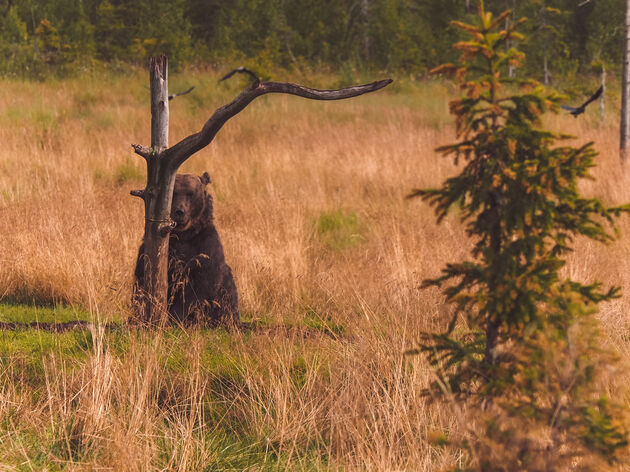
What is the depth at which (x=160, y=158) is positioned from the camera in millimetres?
4289

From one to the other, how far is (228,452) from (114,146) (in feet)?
30.6

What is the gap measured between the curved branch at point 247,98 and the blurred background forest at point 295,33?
18508 mm

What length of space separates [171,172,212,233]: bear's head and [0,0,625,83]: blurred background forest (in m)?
17.8

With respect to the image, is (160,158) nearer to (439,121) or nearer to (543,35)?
(439,121)

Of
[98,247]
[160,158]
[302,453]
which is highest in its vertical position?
[160,158]

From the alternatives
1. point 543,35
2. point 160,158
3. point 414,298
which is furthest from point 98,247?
point 543,35

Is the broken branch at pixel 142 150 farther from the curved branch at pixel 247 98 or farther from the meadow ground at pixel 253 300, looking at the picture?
the meadow ground at pixel 253 300

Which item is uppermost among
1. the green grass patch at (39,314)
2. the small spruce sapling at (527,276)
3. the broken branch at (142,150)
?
the broken branch at (142,150)

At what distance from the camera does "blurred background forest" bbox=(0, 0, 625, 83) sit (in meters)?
24.6

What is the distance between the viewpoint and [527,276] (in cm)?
211

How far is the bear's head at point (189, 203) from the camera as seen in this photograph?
465cm

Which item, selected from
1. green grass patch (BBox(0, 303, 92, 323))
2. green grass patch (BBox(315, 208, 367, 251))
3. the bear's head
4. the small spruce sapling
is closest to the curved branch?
the bear's head

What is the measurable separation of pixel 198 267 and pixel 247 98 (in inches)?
60.6

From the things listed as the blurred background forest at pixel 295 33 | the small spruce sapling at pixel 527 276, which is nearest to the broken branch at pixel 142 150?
the small spruce sapling at pixel 527 276
